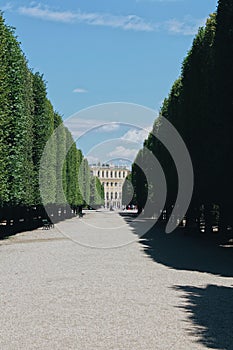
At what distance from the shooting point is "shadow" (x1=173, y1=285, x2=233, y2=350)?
8.88m

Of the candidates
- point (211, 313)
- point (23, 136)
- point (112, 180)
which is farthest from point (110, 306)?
point (112, 180)

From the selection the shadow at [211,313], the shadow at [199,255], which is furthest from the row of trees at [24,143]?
the shadow at [211,313]

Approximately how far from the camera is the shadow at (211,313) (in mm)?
8875

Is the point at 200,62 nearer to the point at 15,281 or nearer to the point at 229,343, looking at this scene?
the point at 15,281

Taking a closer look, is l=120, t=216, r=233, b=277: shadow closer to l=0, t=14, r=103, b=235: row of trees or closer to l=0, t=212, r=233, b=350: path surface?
l=0, t=212, r=233, b=350: path surface

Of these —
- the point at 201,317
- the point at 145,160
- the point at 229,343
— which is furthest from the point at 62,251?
the point at 145,160

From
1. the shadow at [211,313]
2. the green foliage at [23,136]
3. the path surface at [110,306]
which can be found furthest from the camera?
the green foliage at [23,136]

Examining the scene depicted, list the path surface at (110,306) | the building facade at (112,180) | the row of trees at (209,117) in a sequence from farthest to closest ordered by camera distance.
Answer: the building facade at (112,180) < the row of trees at (209,117) < the path surface at (110,306)

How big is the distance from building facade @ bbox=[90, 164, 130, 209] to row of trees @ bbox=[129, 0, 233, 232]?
126780 mm

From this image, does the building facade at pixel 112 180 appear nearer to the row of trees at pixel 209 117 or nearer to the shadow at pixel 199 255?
the row of trees at pixel 209 117

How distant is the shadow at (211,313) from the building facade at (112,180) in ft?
519

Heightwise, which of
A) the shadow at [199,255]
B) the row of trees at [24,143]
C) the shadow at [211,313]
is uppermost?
the row of trees at [24,143]

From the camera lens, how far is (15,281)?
49.5 feet

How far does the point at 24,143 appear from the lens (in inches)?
1428
